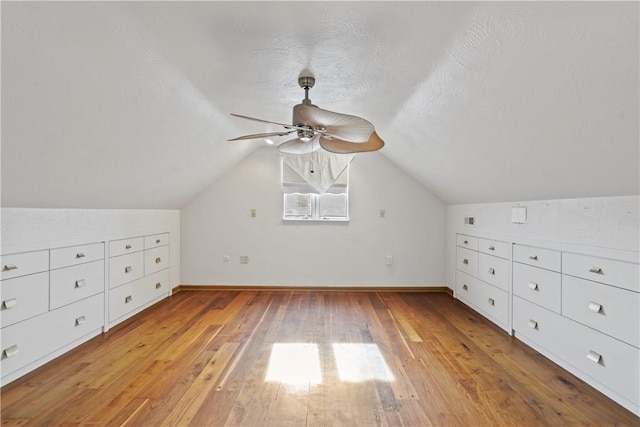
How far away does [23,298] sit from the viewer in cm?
210

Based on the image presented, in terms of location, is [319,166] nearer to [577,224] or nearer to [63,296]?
[577,224]

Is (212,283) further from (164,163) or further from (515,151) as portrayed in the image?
(515,151)

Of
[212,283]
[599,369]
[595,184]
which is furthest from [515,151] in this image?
[212,283]

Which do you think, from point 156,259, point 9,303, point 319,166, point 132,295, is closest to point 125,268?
point 132,295

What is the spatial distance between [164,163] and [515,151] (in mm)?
3084

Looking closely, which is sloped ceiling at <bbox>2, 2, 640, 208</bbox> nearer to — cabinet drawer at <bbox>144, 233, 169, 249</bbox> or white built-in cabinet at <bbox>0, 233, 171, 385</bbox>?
white built-in cabinet at <bbox>0, 233, 171, 385</bbox>

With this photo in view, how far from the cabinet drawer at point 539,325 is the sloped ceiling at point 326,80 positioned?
103cm

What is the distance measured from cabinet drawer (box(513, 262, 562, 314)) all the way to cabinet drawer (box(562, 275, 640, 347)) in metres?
0.08

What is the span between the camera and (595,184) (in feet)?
6.21

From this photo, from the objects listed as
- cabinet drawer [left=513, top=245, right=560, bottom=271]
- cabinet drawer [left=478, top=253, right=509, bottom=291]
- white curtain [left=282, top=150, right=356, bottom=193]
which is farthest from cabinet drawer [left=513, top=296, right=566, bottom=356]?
white curtain [left=282, top=150, right=356, bottom=193]

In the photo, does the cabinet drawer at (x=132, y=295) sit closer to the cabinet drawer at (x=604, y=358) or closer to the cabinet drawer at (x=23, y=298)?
the cabinet drawer at (x=23, y=298)

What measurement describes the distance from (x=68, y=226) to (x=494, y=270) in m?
4.24

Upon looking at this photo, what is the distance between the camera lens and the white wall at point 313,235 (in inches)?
174

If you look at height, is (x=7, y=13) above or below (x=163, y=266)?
above
